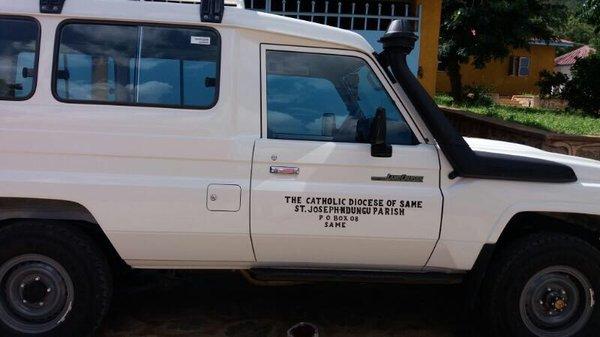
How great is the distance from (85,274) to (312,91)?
1740 mm

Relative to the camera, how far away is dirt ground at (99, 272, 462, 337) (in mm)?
4246

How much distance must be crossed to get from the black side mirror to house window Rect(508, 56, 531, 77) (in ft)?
108

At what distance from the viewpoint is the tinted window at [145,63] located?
140 inches

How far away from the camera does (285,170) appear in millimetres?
3551

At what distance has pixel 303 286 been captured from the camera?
5.06 metres

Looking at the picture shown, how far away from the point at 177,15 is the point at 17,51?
947 mm

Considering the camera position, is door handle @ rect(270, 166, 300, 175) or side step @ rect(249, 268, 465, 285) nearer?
door handle @ rect(270, 166, 300, 175)

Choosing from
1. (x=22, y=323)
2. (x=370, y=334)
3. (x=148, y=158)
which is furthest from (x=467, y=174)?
(x=22, y=323)

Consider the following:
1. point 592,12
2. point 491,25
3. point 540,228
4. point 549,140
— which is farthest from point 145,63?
point 491,25

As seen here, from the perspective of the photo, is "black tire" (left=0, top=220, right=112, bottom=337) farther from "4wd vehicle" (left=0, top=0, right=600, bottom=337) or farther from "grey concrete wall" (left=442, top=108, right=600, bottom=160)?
"grey concrete wall" (left=442, top=108, right=600, bottom=160)

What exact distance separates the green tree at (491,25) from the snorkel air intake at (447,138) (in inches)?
602

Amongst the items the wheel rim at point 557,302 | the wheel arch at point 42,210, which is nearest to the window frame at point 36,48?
the wheel arch at point 42,210

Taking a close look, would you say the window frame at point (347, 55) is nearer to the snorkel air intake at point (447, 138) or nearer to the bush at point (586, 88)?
the snorkel air intake at point (447, 138)

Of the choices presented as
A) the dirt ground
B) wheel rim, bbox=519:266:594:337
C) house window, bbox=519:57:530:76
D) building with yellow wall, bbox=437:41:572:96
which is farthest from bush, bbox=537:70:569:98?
house window, bbox=519:57:530:76
